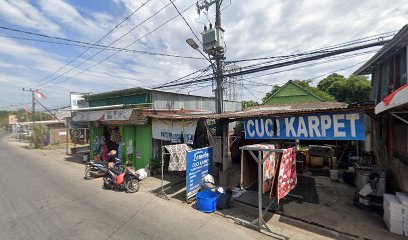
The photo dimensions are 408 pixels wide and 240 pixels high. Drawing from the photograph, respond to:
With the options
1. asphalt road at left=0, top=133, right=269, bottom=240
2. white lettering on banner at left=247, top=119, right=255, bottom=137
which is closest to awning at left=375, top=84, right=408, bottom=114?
white lettering on banner at left=247, top=119, right=255, bottom=137

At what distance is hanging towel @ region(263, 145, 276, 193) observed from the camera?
650 centimetres

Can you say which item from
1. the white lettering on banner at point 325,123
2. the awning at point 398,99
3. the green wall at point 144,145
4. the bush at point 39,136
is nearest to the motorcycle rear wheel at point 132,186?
the green wall at point 144,145

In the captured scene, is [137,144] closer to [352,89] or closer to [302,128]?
[302,128]

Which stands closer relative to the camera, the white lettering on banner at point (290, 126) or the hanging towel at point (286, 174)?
the hanging towel at point (286, 174)

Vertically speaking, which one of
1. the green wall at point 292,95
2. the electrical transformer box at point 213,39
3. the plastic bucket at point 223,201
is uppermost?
the electrical transformer box at point 213,39

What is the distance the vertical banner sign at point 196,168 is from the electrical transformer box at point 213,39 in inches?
212

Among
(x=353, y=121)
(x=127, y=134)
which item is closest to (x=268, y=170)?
(x=353, y=121)

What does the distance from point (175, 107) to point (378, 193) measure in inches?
499

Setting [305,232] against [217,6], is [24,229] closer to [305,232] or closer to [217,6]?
[305,232]

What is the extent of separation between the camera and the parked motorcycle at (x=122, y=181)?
9.84 m

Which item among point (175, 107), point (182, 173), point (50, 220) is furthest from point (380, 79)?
point (50, 220)

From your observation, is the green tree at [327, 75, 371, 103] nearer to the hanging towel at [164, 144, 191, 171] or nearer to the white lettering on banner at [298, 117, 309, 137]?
the white lettering on banner at [298, 117, 309, 137]

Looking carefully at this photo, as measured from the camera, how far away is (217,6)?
38.9 ft

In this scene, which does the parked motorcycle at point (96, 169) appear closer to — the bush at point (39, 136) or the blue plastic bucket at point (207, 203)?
the blue plastic bucket at point (207, 203)
